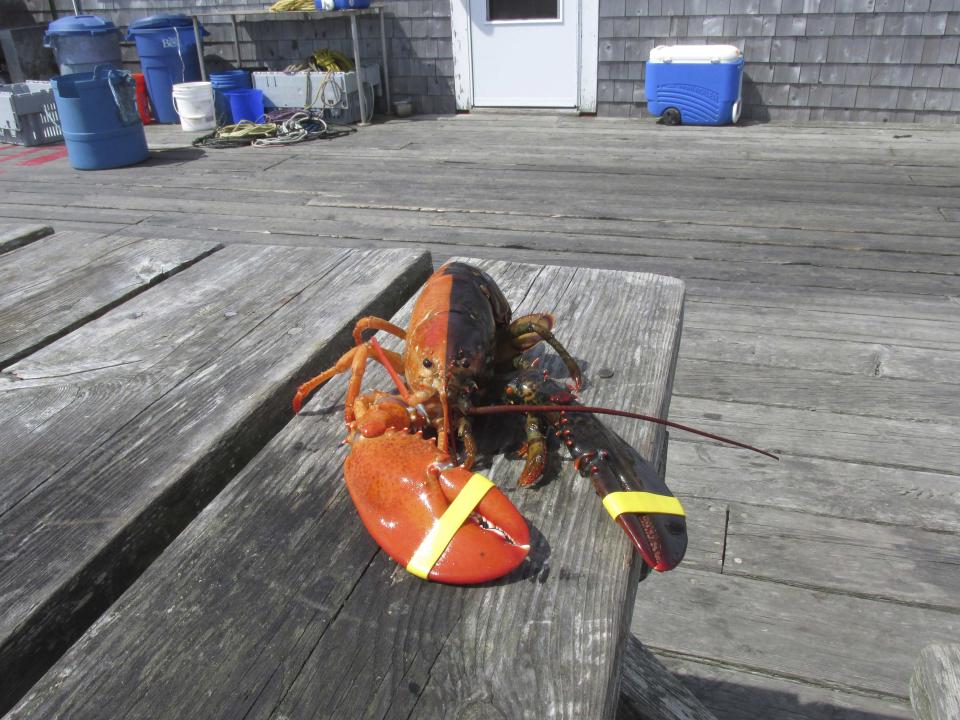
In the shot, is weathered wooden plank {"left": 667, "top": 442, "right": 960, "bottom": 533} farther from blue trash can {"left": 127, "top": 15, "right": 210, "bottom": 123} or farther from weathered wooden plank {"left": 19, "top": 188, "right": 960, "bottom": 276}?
blue trash can {"left": 127, "top": 15, "right": 210, "bottom": 123}

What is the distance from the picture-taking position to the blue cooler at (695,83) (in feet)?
23.9

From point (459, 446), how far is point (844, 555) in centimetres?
145

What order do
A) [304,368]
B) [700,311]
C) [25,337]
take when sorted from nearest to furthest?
1. [304,368]
2. [25,337]
3. [700,311]

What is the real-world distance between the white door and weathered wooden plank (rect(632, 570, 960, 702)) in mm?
7166

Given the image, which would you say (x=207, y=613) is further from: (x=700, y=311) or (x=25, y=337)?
(x=700, y=311)

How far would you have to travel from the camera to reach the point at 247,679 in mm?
785

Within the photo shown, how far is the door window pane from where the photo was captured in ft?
26.2

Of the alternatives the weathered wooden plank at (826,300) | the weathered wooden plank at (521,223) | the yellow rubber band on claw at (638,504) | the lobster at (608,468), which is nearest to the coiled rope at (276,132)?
the weathered wooden plank at (521,223)

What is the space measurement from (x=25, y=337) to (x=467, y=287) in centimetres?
87

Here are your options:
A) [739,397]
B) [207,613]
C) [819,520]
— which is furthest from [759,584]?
[207,613]

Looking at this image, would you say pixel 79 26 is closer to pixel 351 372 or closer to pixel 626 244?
pixel 626 244

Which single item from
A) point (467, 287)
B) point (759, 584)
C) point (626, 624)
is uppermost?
point (467, 287)

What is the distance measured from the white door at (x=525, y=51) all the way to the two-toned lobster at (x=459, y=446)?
7.34m

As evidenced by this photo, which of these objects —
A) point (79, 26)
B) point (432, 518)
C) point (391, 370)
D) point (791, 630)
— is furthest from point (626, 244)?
point (79, 26)
